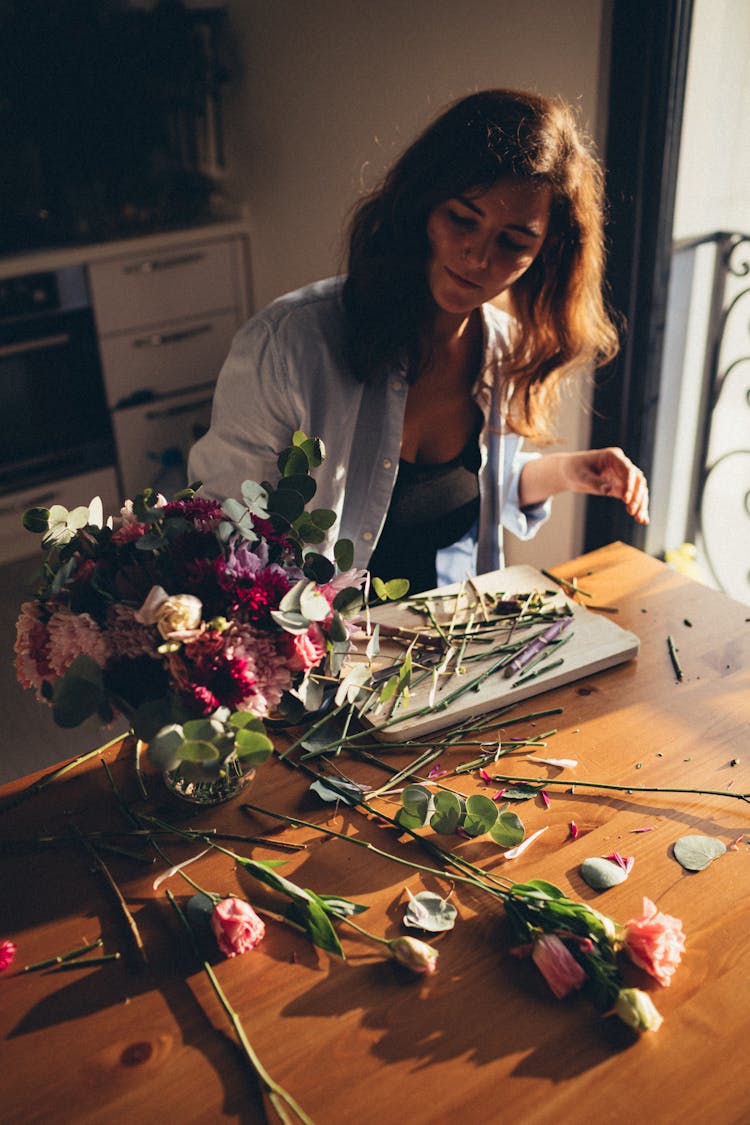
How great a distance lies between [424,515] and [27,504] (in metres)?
1.88

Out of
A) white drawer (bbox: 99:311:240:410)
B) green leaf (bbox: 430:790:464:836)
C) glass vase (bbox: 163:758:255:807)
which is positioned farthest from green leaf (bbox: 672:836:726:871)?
white drawer (bbox: 99:311:240:410)

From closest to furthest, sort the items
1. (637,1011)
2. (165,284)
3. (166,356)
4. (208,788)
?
A: (637,1011) < (208,788) < (165,284) < (166,356)

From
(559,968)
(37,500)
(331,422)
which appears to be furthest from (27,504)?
(559,968)

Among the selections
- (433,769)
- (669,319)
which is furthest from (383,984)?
(669,319)

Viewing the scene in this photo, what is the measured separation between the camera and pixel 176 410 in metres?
3.32

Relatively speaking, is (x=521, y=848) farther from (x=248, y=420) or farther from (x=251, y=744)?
(x=248, y=420)

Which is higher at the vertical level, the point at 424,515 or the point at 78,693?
the point at 78,693

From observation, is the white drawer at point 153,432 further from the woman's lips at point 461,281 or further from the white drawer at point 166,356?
the woman's lips at point 461,281

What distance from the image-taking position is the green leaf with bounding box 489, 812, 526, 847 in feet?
3.09

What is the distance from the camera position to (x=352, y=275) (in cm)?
152

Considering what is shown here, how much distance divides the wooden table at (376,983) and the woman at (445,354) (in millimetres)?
541

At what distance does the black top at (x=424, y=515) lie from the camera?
64.8 inches

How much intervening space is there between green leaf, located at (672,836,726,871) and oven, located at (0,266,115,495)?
2560 mm

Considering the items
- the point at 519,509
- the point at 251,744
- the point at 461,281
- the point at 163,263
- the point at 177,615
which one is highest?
the point at 461,281
